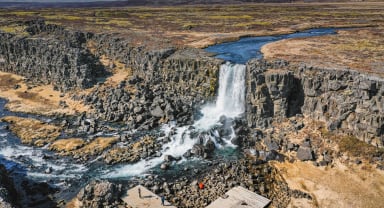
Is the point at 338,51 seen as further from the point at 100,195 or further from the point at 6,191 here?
the point at 6,191

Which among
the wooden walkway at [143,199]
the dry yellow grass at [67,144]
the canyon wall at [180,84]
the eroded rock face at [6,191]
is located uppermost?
A: the canyon wall at [180,84]

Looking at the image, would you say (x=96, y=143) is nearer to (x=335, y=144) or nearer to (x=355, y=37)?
(x=335, y=144)

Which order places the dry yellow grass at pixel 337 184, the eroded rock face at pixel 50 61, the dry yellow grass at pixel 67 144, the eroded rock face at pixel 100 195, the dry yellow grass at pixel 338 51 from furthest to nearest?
1. the eroded rock face at pixel 50 61
2. the dry yellow grass at pixel 338 51
3. the dry yellow grass at pixel 67 144
4. the dry yellow grass at pixel 337 184
5. the eroded rock face at pixel 100 195

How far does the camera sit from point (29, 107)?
3004 inches

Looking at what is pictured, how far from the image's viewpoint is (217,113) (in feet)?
216

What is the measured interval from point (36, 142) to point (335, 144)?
4936cm

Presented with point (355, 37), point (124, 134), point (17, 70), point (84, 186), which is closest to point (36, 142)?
point (124, 134)

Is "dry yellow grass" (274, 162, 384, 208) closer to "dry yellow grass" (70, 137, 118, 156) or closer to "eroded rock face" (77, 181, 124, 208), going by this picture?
"eroded rock face" (77, 181, 124, 208)

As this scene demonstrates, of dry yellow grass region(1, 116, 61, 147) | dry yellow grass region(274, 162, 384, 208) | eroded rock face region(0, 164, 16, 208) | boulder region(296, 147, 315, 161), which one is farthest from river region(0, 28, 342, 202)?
dry yellow grass region(274, 162, 384, 208)

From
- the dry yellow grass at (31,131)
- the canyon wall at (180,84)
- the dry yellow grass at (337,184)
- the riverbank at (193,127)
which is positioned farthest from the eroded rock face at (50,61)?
the dry yellow grass at (337,184)

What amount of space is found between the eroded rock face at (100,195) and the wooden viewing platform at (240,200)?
11577 mm

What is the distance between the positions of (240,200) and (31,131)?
43.0m

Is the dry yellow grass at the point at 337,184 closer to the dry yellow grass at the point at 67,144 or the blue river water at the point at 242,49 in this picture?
the dry yellow grass at the point at 67,144

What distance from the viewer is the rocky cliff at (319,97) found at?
1950 inches
